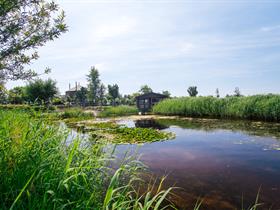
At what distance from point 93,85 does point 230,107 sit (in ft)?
99.7

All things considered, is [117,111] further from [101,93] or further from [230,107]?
[101,93]

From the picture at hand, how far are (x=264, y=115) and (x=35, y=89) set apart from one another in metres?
23.0

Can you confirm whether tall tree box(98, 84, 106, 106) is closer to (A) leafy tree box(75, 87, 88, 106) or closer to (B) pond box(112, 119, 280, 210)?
(A) leafy tree box(75, 87, 88, 106)

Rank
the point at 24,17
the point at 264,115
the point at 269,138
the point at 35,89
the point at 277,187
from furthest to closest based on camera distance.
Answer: the point at 35,89, the point at 264,115, the point at 269,138, the point at 277,187, the point at 24,17

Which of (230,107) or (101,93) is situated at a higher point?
(101,93)

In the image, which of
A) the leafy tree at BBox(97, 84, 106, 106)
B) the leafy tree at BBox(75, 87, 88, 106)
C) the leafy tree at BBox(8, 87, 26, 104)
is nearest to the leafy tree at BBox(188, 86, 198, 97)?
the leafy tree at BBox(97, 84, 106, 106)

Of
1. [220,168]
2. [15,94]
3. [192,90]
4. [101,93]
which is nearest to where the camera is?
[15,94]

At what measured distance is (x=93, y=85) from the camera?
139ft

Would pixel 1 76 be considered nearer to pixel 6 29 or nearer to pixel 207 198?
pixel 6 29

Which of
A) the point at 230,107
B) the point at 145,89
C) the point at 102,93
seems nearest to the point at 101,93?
the point at 102,93

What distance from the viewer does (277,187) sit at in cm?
406

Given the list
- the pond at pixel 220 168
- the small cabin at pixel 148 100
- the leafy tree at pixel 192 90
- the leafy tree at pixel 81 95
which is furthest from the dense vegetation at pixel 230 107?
the leafy tree at pixel 81 95

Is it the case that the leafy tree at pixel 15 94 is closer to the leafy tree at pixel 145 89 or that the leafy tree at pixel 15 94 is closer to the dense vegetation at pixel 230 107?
the dense vegetation at pixel 230 107

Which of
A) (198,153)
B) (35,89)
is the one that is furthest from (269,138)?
(35,89)
